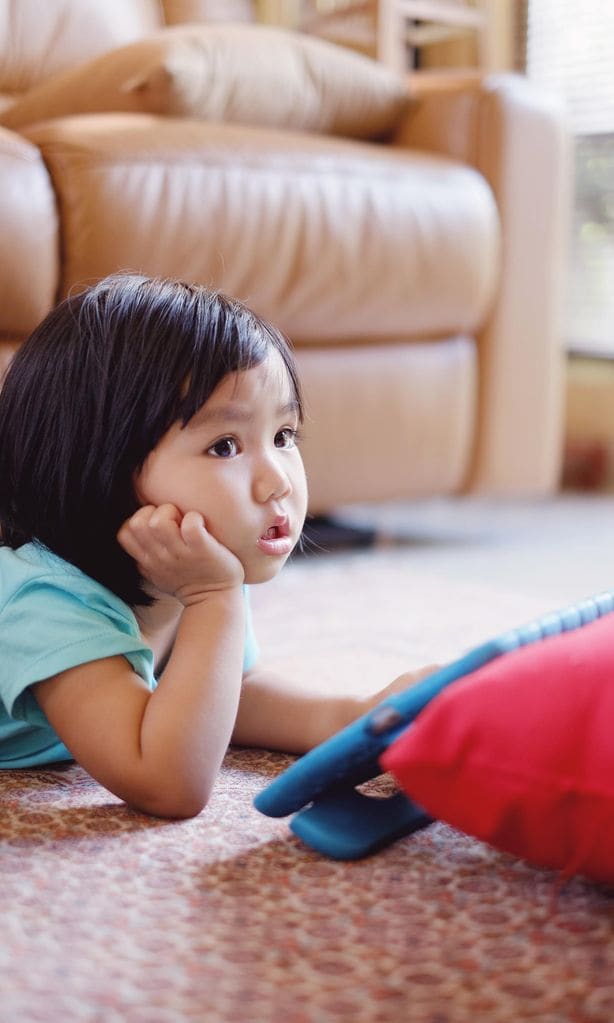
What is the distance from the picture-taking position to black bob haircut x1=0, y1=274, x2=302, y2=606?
760 mm

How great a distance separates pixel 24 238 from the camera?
1271mm

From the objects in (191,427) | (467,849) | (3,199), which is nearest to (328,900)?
(467,849)

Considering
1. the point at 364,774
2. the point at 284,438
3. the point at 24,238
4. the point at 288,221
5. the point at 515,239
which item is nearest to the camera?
the point at 364,774

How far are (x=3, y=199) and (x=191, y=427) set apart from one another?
0.61 metres

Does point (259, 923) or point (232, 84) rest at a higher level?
point (232, 84)

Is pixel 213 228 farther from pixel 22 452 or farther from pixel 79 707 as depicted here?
pixel 79 707

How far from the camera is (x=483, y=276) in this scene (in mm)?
1717

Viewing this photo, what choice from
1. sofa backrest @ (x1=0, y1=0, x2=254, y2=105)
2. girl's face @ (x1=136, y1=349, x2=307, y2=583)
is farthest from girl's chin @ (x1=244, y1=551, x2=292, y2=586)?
sofa backrest @ (x1=0, y1=0, x2=254, y2=105)

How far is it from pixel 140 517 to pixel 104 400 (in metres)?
0.08

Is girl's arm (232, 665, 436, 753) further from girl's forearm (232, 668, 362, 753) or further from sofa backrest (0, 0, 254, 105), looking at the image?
sofa backrest (0, 0, 254, 105)

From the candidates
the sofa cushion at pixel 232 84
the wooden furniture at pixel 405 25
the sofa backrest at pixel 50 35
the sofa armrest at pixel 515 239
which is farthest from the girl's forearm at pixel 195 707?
the wooden furniture at pixel 405 25

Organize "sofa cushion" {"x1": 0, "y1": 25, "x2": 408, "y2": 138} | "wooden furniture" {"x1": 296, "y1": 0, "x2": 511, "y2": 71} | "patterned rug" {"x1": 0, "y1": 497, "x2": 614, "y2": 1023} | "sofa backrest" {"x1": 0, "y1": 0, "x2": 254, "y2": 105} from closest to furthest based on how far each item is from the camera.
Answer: "patterned rug" {"x1": 0, "y1": 497, "x2": 614, "y2": 1023} → "sofa cushion" {"x1": 0, "y1": 25, "x2": 408, "y2": 138} → "sofa backrest" {"x1": 0, "y1": 0, "x2": 254, "y2": 105} → "wooden furniture" {"x1": 296, "y1": 0, "x2": 511, "y2": 71}

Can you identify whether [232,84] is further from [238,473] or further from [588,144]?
[588,144]

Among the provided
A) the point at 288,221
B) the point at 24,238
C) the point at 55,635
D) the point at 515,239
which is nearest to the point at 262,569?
the point at 55,635
